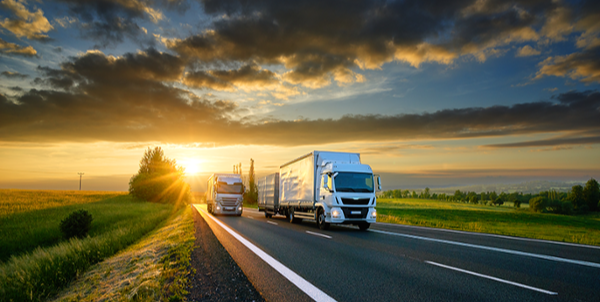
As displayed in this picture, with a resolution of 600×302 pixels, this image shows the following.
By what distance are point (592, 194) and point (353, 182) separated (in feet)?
495

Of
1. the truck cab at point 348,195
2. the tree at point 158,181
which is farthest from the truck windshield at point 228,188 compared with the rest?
the tree at point 158,181

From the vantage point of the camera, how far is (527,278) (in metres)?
5.75

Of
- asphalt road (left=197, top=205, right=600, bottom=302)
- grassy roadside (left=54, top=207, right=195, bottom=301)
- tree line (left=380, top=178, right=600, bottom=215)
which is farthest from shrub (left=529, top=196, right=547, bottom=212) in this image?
grassy roadside (left=54, top=207, right=195, bottom=301)

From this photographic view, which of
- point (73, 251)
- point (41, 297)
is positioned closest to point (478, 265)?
point (41, 297)

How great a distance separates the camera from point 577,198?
11931cm

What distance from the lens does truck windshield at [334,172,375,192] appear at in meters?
15.1

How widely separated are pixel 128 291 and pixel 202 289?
1.22m

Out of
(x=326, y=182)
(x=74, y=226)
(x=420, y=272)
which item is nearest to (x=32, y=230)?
(x=74, y=226)

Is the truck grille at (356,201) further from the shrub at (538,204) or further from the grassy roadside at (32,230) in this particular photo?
the shrub at (538,204)

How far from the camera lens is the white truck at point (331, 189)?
1477cm

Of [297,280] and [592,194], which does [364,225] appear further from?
[592,194]

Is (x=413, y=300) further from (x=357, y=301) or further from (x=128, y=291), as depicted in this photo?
(x=128, y=291)

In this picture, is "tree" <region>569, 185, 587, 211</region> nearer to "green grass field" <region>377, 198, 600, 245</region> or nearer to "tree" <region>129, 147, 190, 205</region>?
"green grass field" <region>377, 198, 600, 245</region>

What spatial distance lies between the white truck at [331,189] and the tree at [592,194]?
479 ft
